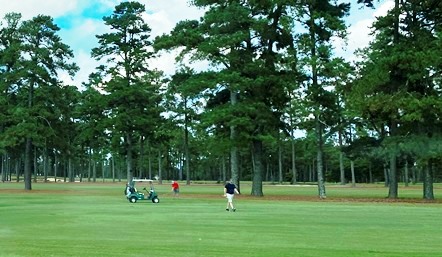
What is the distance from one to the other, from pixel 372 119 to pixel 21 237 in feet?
110

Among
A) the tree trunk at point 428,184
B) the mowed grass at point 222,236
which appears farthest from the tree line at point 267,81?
the mowed grass at point 222,236

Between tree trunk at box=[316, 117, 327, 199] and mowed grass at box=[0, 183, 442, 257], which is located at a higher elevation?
tree trunk at box=[316, 117, 327, 199]

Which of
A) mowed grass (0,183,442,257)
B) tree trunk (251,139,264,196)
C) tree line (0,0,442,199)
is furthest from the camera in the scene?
tree trunk (251,139,264,196)

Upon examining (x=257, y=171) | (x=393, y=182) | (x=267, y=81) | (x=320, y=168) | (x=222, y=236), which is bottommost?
(x=222, y=236)

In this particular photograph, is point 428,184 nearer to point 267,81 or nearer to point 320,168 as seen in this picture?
point 320,168

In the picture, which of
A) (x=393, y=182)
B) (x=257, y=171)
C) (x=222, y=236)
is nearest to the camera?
(x=222, y=236)

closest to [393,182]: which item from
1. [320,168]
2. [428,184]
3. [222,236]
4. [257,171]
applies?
[428,184]

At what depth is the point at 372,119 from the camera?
45219 mm

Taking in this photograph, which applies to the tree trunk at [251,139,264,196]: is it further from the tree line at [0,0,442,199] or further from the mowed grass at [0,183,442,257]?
the mowed grass at [0,183,442,257]

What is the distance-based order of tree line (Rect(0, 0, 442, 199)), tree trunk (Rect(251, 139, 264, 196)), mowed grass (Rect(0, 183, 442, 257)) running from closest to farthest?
1. mowed grass (Rect(0, 183, 442, 257))
2. tree line (Rect(0, 0, 442, 199))
3. tree trunk (Rect(251, 139, 264, 196))

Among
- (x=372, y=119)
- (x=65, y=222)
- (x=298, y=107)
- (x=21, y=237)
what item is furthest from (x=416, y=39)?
(x=21, y=237)

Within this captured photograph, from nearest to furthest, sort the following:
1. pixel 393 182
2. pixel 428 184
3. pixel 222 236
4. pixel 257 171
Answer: pixel 222 236 → pixel 428 184 → pixel 393 182 → pixel 257 171

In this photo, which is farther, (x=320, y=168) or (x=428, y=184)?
(x=320, y=168)

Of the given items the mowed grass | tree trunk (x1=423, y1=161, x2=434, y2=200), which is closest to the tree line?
tree trunk (x1=423, y1=161, x2=434, y2=200)
